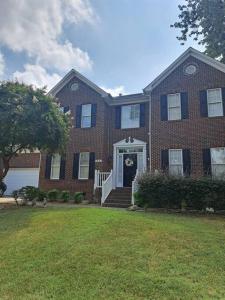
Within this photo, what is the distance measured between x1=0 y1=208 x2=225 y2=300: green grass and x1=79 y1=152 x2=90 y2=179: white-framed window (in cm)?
927

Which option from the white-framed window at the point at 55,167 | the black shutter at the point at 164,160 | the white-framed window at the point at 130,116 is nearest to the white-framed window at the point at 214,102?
the black shutter at the point at 164,160

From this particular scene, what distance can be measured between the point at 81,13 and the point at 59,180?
1078cm

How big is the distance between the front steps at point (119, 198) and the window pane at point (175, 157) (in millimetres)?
2989

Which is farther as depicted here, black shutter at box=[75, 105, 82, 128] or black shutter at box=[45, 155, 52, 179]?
black shutter at box=[45, 155, 52, 179]

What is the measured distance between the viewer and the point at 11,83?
14.3 meters

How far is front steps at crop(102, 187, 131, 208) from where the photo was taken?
15.0m

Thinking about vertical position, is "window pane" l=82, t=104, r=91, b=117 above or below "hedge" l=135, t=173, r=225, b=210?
above

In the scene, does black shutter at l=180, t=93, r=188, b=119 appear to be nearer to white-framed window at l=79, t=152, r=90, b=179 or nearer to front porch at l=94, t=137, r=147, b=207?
front porch at l=94, t=137, r=147, b=207

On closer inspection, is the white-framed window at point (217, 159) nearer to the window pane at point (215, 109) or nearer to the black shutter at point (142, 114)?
the window pane at point (215, 109)

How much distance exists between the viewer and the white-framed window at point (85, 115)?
19.0 meters

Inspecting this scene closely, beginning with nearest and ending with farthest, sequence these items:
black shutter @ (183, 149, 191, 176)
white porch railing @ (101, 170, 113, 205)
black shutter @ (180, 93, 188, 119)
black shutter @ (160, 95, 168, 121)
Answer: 1. white porch railing @ (101, 170, 113, 205)
2. black shutter @ (183, 149, 191, 176)
3. black shutter @ (180, 93, 188, 119)
4. black shutter @ (160, 95, 168, 121)

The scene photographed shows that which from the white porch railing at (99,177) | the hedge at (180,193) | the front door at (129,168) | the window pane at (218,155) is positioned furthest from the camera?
the front door at (129,168)

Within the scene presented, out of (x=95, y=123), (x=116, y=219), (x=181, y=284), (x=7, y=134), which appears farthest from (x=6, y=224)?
(x=95, y=123)

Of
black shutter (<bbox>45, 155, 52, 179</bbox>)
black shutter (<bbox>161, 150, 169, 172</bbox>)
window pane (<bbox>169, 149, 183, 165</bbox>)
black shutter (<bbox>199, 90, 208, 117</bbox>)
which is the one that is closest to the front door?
black shutter (<bbox>161, 150, 169, 172</bbox>)
